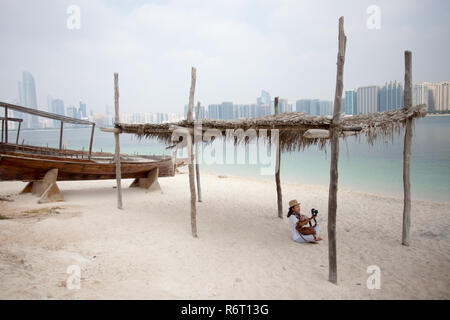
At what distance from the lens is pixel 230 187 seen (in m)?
9.67

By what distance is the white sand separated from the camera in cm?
278

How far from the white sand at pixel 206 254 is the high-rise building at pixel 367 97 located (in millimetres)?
2553

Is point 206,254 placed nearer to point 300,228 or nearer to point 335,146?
point 300,228

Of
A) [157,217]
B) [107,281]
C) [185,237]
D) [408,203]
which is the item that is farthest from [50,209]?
[408,203]

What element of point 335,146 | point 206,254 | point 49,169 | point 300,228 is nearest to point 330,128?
point 335,146

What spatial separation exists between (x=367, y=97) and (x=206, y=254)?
211 inches

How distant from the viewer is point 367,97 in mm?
6320

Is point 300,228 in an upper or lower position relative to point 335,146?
lower

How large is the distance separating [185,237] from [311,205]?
406 cm

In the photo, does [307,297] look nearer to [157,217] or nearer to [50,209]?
[157,217]

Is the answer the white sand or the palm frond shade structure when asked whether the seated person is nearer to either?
the white sand

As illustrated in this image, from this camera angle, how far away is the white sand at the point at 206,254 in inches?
109
